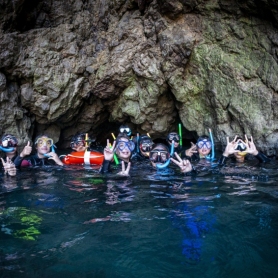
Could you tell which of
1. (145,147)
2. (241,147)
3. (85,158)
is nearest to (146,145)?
(145,147)

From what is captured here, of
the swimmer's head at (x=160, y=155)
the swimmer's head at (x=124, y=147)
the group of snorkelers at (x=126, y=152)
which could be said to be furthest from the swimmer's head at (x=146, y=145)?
the swimmer's head at (x=160, y=155)

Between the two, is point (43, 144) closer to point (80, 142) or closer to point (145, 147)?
point (80, 142)

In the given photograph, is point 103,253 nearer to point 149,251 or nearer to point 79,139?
point 149,251

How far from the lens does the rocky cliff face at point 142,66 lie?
21.9 ft

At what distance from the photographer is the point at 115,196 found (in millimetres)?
3975

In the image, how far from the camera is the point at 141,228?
284cm

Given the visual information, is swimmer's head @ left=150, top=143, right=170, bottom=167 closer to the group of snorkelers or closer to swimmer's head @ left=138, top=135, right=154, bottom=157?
the group of snorkelers

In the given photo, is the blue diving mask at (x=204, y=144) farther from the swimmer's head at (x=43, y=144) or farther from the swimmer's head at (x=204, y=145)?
the swimmer's head at (x=43, y=144)

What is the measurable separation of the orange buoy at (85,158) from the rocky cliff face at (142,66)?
6.42 feet

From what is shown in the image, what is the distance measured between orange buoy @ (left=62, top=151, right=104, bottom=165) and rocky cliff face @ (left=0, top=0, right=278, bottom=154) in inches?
77.0

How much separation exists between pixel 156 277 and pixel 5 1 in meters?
8.16

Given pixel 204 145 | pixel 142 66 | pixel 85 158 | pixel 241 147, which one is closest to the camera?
pixel 241 147

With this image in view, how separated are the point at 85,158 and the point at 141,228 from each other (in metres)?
4.03

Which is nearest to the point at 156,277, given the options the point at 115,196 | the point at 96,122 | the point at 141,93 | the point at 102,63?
the point at 115,196
